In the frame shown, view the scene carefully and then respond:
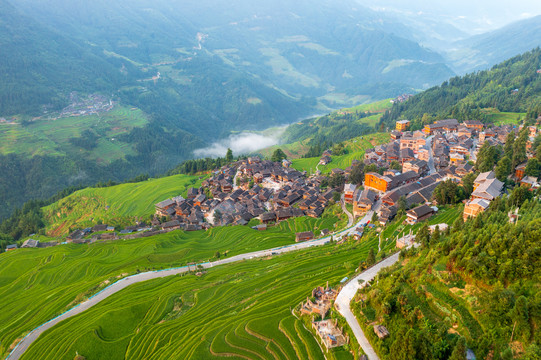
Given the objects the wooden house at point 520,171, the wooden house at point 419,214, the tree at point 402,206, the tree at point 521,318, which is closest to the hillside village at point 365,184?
the wooden house at point 419,214

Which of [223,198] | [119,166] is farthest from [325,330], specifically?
[119,166]

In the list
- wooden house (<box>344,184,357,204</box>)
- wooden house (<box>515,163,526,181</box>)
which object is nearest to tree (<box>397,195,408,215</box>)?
wooden house (<box>344,184,357,204</box>)

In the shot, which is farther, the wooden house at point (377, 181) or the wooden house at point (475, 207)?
the wooden house at point (377, 181)

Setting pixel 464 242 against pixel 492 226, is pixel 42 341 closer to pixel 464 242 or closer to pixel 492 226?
pixel 464 242

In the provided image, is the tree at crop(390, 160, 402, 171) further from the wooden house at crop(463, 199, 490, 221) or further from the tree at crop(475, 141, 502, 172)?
the wooden house at crop(463, 199, 490, 221)

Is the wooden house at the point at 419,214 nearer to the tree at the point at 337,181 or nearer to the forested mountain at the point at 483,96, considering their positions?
the tree at the point at 337,181

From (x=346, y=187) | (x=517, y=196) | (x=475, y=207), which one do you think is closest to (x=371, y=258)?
(x=517, y=196)
